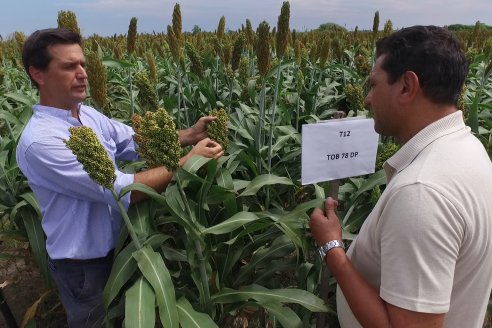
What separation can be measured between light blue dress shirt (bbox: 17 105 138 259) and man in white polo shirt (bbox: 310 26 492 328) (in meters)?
1.05

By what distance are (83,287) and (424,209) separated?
1632mm

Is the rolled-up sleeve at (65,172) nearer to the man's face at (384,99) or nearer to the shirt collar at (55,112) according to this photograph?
the shirt collar at (55,112)

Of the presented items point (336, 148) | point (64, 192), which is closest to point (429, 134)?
point (336, 148)

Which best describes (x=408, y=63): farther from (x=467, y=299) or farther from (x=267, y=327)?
(x=267, y=327)

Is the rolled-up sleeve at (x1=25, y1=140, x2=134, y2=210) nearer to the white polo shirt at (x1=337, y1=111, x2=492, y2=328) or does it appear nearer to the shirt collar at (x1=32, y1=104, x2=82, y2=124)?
the shirt collar at (x1=32, y1=104, x2=82, y2=124)

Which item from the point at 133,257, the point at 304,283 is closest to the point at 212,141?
the point at 133,257

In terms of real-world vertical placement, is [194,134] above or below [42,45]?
below

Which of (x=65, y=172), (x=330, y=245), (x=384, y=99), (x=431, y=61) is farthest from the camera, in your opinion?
(x=65, y=172)

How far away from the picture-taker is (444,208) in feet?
3.41

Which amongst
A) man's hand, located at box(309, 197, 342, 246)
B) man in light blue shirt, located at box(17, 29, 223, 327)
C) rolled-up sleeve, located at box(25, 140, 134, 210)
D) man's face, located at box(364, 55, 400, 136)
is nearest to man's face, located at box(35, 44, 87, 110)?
man in light blue shirt, located at box(17, 29, 223, 327)

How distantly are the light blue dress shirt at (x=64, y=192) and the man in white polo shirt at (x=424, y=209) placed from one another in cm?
105

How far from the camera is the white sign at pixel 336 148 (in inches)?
64.5

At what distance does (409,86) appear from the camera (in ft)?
3.93

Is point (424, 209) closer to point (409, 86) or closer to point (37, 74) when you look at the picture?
point (409, 86)
